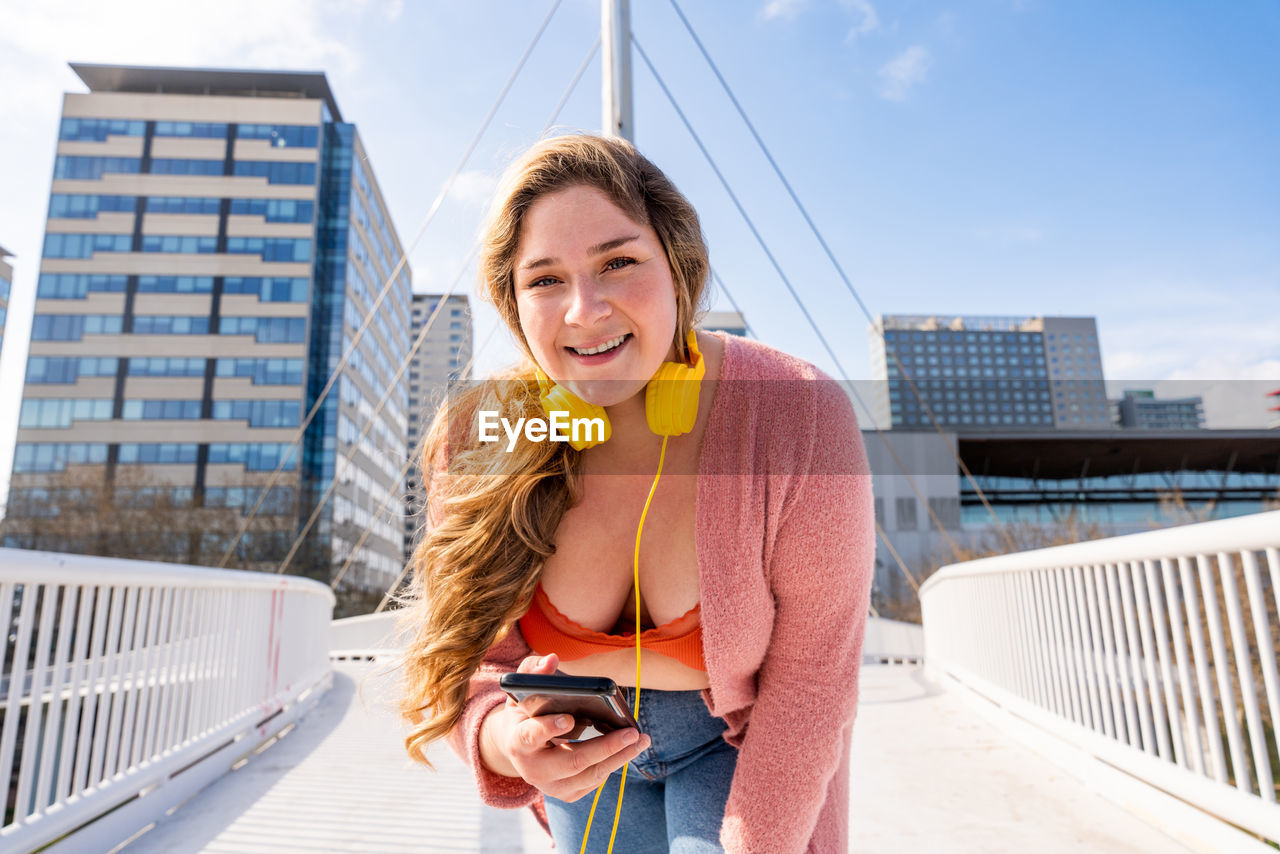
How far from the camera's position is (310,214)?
104 feet

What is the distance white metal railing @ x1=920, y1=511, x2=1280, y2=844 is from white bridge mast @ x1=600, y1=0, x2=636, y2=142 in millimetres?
2940

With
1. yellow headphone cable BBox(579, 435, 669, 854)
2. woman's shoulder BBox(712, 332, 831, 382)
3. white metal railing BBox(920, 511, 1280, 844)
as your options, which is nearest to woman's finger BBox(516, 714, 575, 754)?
yellow headphone cable BBox(579, 435, 669, 854)

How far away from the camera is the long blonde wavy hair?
2.79 feet

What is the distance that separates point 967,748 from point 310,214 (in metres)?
34.8

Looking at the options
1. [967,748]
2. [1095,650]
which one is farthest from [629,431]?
[967,748]

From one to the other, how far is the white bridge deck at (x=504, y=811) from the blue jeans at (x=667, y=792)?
1.76 feet

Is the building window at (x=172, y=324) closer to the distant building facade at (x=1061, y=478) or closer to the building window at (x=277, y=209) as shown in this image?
the building window at (x=277, y=209)

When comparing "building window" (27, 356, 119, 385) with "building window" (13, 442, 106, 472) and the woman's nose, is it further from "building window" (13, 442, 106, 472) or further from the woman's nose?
the woman's nose

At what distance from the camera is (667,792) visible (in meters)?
0.95

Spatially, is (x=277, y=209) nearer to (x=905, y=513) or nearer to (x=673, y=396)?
(x=905, y=513)

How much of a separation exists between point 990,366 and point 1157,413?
66.6 feet

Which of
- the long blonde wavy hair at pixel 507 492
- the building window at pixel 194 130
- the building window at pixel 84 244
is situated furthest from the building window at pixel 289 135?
the long blonde wavy hair at pixel 507 492

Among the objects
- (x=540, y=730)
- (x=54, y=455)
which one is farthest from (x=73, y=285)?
(x=540, y=730)

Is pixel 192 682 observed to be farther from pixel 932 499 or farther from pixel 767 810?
pixel 932 499
